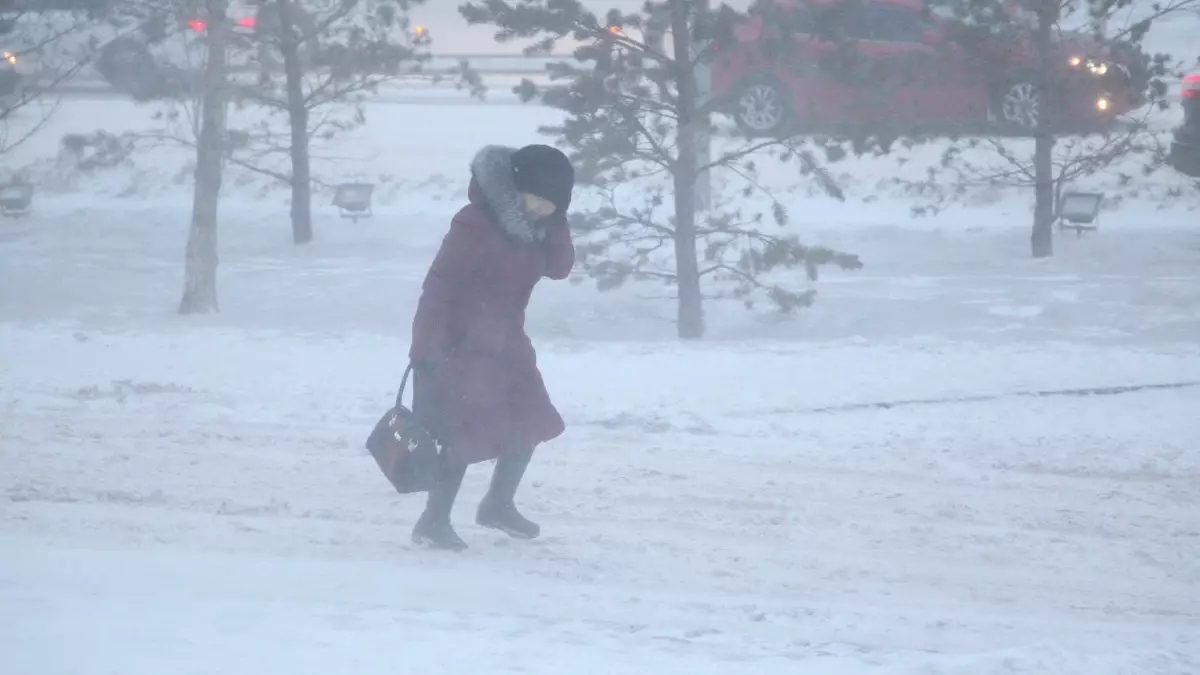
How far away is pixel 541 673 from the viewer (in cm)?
394

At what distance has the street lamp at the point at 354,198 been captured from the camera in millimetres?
18734

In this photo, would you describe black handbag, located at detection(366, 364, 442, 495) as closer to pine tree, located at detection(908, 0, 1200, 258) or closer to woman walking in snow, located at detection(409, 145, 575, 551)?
woman walking in snow, located at detection(409, 145, 575, 551)

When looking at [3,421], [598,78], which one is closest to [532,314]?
[598,78]

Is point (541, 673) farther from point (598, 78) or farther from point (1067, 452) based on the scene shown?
point (598, 78)

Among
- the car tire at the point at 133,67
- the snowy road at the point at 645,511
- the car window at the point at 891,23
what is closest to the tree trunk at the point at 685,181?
the snowy road at the point at 645,511

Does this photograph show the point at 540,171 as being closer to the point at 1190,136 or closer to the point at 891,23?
the point at 1190,136

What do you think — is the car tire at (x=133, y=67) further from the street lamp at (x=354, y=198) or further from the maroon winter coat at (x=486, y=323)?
the maroon winter coat at (x=486, y=323)

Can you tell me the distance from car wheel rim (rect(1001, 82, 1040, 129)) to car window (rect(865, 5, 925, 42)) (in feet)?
6.37

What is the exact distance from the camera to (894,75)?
1108 centimetres

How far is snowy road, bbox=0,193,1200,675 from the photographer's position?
4238 millimetres

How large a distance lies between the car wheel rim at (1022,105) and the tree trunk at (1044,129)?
20 centimetres

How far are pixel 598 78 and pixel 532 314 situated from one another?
3.47m

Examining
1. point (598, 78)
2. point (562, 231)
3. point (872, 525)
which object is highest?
point (598, 78)

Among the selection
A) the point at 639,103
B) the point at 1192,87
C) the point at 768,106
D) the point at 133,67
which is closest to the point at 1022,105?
the point at 768,106
